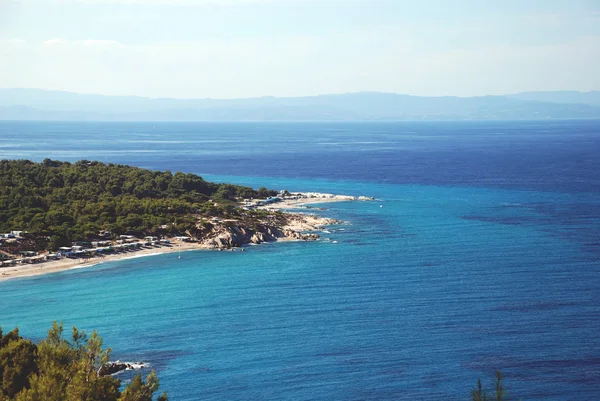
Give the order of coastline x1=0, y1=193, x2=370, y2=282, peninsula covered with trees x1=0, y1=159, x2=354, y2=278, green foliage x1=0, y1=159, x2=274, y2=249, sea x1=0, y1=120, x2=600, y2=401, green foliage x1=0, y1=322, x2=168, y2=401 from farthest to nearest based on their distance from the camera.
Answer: green foliage x1=0, y1=159, x2=274, y2=249, peninsula covered with trees x1=0, y1=159, x2=354, y2=278, coastline x1=0, y1=193, x2=370, y2=282, sea x1=0, y1=120, x2=600, y2=401, green foliage x1=0, y1=322, x2=168, y2=401

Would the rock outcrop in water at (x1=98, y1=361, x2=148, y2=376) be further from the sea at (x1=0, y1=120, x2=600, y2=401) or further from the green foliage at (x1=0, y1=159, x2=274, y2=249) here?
the green foliage at (x1=0, y1=159, x2=274, y2=249)

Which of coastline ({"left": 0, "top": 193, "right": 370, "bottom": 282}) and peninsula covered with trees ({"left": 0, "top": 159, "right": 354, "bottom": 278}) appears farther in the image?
peninsula covered with trees ({"left": 0, "top": 159, "right": 354, "bottom": 278})

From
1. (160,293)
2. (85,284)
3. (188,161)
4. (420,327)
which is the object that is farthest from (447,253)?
(188,161)

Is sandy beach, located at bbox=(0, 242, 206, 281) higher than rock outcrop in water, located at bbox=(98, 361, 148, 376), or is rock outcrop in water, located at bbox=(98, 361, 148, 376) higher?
sandy beach, located at bbox=(0, 242, 206, 281)

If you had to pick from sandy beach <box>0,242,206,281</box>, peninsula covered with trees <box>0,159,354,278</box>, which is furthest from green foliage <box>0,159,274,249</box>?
sandy beach <box>0,242,206,281</box>

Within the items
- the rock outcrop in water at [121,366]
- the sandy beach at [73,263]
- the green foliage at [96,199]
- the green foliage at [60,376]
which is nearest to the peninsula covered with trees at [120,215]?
the green foliage at [96,199]

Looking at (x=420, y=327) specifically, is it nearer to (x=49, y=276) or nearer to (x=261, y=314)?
(x=261, y=314)
